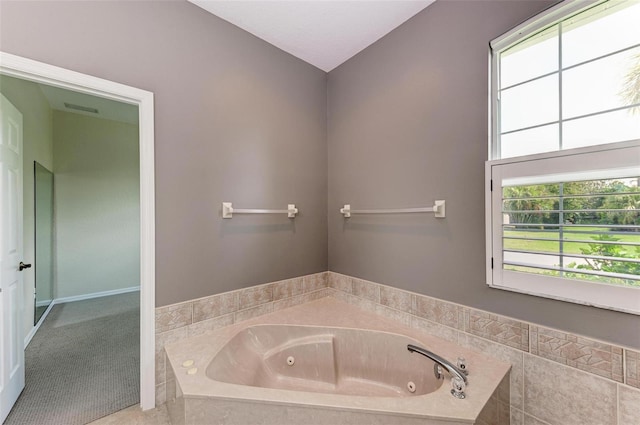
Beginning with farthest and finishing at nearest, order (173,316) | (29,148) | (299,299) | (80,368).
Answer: (29,148), (299,299), (80,368), (173,316)

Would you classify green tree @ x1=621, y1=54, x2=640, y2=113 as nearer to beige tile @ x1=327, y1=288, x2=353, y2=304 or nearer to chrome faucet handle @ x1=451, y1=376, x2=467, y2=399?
chrome faucet handle @ x1=451, y1=376, x2=467, y2=399

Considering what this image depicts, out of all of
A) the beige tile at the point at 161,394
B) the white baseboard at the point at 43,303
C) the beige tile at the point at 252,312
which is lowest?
the white baseboard at the point at 43,303

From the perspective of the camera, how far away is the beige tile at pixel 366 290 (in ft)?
6.16

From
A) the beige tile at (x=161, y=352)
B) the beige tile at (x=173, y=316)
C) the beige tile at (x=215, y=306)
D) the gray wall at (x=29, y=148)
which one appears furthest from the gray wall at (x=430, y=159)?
the gray wall at (x=29, y=148)

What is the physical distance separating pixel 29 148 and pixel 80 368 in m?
2.28

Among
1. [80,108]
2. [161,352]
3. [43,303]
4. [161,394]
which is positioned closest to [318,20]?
[161,352]

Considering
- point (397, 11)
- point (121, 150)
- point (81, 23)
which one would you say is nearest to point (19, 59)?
point (81, 23)

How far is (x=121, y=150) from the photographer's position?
13.3ft

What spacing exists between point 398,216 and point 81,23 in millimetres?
2052

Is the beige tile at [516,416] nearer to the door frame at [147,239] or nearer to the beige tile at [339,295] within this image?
the beige tile at [339,295]

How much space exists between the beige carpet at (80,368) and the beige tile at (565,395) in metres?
2.18

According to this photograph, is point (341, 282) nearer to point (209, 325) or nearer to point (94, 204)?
point (209, 325)

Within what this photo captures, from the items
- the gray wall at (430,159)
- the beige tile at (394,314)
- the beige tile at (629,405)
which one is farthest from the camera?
the beige tile at (394,314)

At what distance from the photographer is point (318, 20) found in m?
1.68
